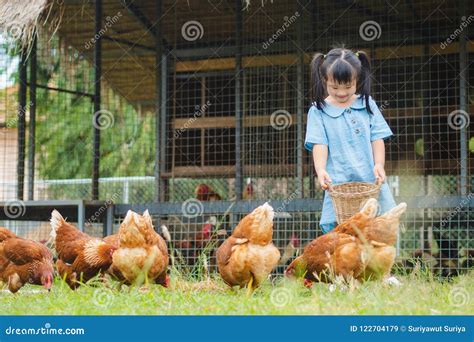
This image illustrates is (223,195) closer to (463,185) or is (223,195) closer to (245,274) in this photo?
(463,185)

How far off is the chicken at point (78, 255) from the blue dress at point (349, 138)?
1741 mm

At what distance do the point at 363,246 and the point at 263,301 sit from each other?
72 centimetres

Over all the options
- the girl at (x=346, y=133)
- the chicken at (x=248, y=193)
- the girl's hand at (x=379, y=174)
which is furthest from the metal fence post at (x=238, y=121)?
the girl's hand at (x=379, y=174)

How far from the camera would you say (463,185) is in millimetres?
7246

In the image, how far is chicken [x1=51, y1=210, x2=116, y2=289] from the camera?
5.92 m

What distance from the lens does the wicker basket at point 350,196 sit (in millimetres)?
5045

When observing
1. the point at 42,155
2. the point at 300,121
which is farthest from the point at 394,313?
the point at 42,155

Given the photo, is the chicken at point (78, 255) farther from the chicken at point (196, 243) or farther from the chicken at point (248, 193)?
the chicken at point (248, 193)

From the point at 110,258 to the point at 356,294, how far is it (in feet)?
7.13

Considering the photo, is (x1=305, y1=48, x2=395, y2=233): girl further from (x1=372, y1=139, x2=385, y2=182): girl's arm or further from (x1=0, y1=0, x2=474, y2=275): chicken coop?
(x1=0, y1=0, x2=474, y2=275): chicken coop

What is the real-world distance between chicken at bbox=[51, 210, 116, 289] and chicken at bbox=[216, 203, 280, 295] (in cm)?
116

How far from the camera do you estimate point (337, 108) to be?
546 centimetres

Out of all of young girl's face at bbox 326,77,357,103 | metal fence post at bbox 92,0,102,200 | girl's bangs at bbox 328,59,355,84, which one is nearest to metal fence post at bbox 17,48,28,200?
metal fence post at bbox 92,0,102,200

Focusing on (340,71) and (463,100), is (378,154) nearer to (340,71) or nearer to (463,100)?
(340,71)
